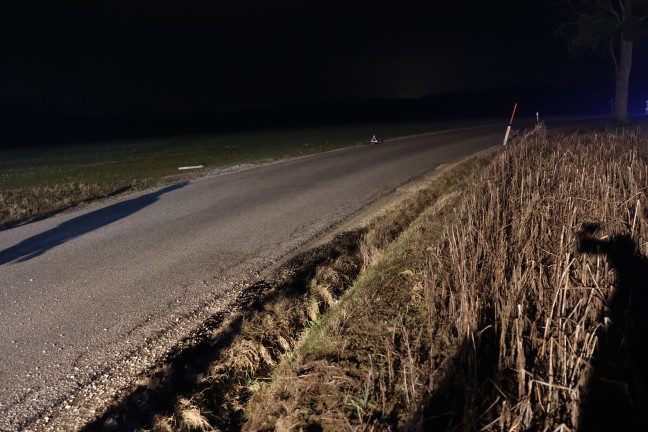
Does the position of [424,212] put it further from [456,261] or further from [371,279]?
[456,261]

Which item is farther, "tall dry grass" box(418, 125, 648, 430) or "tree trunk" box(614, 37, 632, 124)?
"tree trunk" box(614, 37, 632, 124)

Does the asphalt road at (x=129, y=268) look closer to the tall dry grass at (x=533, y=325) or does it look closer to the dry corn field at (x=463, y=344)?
the dry corn field at (x=463, y=344)

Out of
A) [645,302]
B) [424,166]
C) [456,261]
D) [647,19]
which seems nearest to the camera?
[645,302]

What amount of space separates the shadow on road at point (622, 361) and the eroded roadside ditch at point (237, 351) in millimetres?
2127

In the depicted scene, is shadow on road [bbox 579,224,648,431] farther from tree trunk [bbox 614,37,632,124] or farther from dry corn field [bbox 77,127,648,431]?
tree trunk [bbox 614,37,632,124]

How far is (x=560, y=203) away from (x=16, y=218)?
1017 cm

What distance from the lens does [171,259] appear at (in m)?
5.68

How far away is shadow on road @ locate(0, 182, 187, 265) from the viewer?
6.23 metres

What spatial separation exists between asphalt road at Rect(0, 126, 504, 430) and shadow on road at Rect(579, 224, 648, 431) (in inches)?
127

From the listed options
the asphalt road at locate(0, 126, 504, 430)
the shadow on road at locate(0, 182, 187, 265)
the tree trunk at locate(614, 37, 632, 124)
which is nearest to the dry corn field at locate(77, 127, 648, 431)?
the asphalt road at locate(0, 126, 504, 430)

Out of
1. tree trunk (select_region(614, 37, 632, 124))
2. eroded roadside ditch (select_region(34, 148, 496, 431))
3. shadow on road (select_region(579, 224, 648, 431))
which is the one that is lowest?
eroded roadside ditch (select_region(34, 148, 496, 431))

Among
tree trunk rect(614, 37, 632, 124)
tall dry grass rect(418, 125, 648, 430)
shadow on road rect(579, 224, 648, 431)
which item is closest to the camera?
shadow on road rect(579, 224, 648, 431)

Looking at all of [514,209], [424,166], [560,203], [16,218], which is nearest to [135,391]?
[514,209]

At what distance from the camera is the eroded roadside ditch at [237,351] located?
2863 mm
